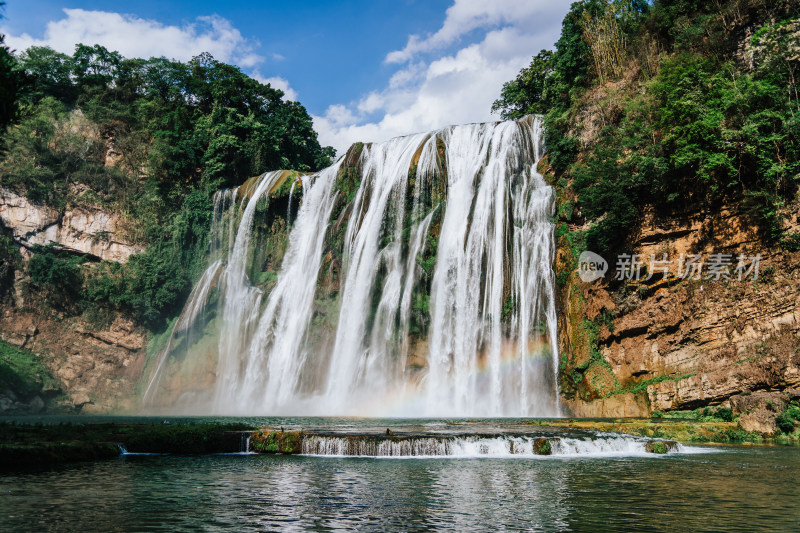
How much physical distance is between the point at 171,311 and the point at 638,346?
30.2 metres

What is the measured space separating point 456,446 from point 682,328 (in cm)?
1157

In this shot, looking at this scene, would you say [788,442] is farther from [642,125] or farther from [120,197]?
[120,197]

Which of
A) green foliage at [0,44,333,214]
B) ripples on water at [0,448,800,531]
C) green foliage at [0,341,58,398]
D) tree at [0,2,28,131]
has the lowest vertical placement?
ripples on water at [0,448,800,531]

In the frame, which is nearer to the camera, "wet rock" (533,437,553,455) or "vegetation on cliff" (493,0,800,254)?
"wet rock" (533,437,553,455)

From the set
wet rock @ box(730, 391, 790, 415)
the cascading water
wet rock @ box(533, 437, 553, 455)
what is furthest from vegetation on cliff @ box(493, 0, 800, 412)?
wet rock @ box(533, 437, 553, 455)

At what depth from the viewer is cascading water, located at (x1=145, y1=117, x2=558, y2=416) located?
2408cm

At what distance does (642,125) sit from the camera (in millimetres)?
22391

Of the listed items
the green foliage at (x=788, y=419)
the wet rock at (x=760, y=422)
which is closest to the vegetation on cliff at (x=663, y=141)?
the wet rock at (x=760, y=422)

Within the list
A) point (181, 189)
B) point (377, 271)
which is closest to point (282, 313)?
point (377, 271)

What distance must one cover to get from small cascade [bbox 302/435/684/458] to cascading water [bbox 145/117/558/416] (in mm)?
9710

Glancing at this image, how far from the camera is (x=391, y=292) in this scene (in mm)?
27922

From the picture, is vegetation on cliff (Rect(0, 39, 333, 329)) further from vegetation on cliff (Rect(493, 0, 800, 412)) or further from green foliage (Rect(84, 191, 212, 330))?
vegetation on cliff (Rect(493, 0, 800, 412))

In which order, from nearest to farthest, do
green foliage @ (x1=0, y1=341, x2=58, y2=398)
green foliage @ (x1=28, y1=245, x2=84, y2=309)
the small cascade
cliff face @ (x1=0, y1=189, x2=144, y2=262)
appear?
the small cascade < green foliage @ (x1=0, y1=341, x2=58, y2=398) < green foliage @ (x1=28, y1=245, x2=84, y2=309) < cliff face @ (x1=0, y1=189, x2=144, y2=262)

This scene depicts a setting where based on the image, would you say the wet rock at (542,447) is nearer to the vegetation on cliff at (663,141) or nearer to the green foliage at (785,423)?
the green foliage at (785,423)
